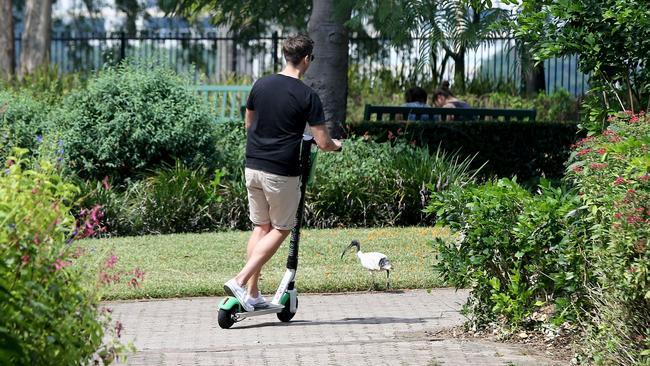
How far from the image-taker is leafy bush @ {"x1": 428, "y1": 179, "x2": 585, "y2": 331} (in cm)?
638

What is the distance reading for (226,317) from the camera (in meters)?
7.49

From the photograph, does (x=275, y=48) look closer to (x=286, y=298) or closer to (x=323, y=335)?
(x=286, y=298)

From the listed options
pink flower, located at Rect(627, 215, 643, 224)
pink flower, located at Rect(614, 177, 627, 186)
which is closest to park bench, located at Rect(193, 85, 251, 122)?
pink flower, located at Rect(614, 177, 627, 186)

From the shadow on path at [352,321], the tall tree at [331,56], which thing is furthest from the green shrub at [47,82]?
the shadow on path at [352,321]

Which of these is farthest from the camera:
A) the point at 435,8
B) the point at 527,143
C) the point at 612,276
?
the point at 527,143

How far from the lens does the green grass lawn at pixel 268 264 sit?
30.1 feet

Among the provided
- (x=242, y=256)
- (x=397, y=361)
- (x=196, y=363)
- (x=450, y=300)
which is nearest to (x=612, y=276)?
(x=397, y=361)

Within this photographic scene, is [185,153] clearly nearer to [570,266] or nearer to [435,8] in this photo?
[435,8]

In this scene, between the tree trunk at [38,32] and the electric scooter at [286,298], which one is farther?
the tree trunk at [38,32]

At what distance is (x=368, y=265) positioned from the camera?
344 inches

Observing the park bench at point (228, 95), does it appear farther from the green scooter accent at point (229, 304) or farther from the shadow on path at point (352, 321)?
the green scooter accent at point (229, 304)

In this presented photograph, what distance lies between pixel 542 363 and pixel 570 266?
1.78ft

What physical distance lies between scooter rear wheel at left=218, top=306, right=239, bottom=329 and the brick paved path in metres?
0.05

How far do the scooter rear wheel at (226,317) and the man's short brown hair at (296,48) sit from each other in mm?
1645
